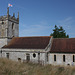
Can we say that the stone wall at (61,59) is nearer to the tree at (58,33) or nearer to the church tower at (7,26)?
the church tower at (7,26)

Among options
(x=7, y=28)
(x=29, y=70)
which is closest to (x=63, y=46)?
(x=7, y=28)

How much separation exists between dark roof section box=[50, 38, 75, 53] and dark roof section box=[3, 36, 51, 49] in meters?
1.87

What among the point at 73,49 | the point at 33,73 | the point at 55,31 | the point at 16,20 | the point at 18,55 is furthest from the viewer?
the point at 55,31

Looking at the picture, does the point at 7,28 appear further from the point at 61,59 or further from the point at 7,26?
the point at 61,59

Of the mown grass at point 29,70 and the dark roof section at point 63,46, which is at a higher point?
the dark roof section at point 63,46

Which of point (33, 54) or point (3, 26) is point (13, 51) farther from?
point (3, 26)

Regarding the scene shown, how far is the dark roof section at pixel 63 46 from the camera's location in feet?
80.8

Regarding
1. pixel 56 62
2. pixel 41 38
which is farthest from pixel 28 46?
pixel 56 62

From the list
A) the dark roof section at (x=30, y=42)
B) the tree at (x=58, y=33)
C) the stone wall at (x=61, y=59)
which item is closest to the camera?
the stone wall at (x=61, y=59)

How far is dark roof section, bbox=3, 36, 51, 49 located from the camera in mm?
25898

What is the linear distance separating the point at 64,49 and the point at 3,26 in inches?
624

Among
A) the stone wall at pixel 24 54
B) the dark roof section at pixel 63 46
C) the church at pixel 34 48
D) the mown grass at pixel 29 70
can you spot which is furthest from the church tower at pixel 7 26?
the mown grass at pixel 29 70

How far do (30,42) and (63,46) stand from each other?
7.41m

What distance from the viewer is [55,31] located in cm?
4803
